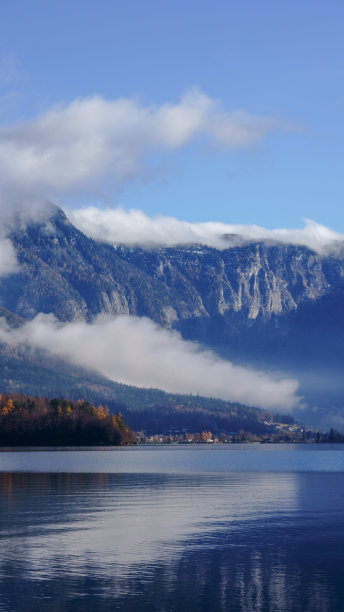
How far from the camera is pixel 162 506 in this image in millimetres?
100125

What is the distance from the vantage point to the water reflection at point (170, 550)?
177 feet

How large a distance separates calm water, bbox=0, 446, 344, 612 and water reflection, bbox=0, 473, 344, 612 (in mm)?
93

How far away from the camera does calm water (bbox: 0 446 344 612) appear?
53656mm

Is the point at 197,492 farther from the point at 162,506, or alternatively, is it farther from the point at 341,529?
the point at 341,529

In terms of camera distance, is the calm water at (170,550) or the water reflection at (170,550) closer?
the calm water at (170,550)

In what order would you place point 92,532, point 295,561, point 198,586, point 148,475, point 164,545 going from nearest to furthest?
point 198,586 → point 295,561 → point 164,545 → point 92,532 → point 148,475

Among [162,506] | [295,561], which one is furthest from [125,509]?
[295,561]

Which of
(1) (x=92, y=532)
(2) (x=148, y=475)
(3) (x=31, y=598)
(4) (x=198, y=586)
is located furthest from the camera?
(2) (x=148, y=475)

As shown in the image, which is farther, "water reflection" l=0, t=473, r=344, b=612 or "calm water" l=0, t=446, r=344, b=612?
"water reflection" l=0, t=473, r=344, b=612

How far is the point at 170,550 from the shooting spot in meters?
69.4

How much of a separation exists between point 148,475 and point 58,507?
6699 cm

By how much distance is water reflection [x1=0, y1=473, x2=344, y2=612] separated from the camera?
5381 cm

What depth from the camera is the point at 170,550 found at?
69.4 meters

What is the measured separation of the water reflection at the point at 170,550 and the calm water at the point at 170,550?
9cm
